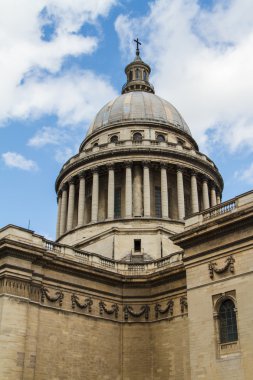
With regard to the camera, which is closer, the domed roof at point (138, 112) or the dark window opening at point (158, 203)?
the dark window opening at point (158, 203)

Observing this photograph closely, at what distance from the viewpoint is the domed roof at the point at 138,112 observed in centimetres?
5381

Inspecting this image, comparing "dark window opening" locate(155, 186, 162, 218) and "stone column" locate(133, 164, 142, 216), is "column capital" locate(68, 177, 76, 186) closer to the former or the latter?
"stone column" locate(133, 164, 142, 216)

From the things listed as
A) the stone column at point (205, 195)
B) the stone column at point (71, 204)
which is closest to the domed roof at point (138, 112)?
the stone column at point (205, 195)

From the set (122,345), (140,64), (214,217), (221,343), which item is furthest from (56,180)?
(221,343)

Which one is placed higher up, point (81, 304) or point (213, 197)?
point (213, 197)

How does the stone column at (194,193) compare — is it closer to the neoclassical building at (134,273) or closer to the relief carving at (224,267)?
the neoclassical building at (134,273)

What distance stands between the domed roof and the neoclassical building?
444 mm

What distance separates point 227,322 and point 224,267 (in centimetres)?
285

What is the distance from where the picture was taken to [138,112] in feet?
177

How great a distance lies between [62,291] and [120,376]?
677cm

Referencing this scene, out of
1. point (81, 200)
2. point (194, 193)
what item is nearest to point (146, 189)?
point (194, 193)

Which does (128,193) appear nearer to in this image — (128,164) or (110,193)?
(110,193)

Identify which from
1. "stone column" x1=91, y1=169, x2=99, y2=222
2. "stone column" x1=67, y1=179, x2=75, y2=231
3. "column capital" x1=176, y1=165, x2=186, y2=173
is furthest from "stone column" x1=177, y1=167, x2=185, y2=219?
"stone column" x1=67, y1=179, x2=75, y2=231

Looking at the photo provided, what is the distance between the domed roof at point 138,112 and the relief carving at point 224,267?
1010 inches
